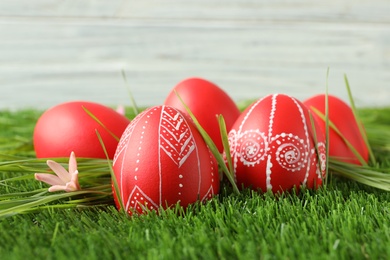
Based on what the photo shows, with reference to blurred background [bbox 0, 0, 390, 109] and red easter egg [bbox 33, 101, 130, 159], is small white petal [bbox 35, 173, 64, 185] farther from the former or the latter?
blurred background [bbox 0, 0, 390, 109]

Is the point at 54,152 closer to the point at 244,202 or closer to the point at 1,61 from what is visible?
the point at 244,202

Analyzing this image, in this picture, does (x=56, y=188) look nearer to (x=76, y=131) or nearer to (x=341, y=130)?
(x=76, y=131)

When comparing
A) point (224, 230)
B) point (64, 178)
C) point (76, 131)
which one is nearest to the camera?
point (224, 230)

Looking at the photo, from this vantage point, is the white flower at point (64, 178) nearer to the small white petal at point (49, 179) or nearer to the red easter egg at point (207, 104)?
the small white petal at point (49, 179)

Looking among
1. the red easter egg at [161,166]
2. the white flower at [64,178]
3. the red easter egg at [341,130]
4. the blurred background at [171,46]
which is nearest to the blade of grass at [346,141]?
the red easter egg at [341,130]

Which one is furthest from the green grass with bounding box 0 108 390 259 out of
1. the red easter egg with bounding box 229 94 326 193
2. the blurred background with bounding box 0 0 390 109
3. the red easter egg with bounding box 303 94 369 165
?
the blurred background with bounding box 0 0 390 109

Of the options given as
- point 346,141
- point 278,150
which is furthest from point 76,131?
point 346,141
